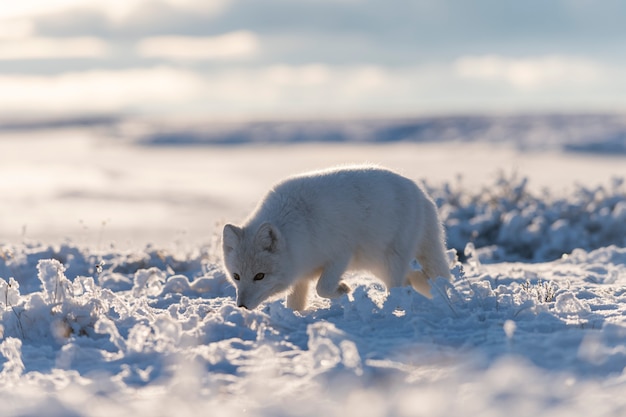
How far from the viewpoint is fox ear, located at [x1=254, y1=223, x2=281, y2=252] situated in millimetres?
5797

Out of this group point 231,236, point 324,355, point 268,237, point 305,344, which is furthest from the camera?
point 231,236

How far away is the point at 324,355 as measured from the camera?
14.3ft

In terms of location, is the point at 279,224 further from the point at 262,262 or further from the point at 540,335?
the point at 540,335

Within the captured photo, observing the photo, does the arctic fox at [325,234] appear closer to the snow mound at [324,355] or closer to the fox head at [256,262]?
the fox head at [256,262]

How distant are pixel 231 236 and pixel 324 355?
186 cm

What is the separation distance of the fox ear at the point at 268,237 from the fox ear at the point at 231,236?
16cm

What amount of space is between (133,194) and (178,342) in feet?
65.3

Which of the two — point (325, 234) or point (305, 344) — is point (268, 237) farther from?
point (305, 344)

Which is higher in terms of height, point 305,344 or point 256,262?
point 256,262

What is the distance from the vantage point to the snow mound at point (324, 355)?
3.95 metres

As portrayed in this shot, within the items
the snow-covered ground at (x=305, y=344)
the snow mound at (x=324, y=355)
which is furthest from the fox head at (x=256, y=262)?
the snow mound at (x=324, y=355)

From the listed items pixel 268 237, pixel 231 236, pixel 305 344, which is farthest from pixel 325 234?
pixel 305 344

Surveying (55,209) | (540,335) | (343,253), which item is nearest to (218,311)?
(343,253)

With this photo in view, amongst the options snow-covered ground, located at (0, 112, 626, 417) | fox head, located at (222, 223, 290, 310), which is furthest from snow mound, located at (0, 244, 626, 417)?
fox head, located at (222, 223, 290, 310)
